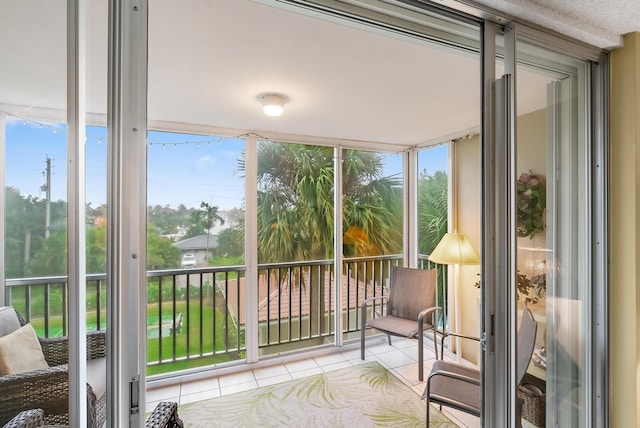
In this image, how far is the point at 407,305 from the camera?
3.26 m

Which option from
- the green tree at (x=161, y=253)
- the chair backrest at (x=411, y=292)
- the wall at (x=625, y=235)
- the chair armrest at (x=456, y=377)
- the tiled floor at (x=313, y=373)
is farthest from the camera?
the chair backrest at (x=411, y=292)

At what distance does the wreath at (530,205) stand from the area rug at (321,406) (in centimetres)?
170

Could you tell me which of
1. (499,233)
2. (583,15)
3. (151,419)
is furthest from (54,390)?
(583,15)

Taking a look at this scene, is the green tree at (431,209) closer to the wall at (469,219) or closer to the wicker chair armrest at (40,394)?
the wall at (469,219)

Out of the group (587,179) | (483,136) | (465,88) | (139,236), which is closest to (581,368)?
(587,179)

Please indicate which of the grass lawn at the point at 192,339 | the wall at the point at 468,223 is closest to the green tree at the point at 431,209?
the wall at the point at 468,223

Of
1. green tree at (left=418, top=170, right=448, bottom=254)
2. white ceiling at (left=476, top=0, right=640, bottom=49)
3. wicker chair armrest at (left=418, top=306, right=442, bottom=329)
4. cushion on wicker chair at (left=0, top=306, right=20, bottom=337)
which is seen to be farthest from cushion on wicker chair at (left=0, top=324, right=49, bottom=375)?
green tree at (left=418, top=170, right=448, bottom=254)

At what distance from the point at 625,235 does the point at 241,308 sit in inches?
119

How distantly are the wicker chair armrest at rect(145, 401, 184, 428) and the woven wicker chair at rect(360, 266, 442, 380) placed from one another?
2105 mm

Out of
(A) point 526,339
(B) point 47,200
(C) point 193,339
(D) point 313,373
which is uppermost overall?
(B) point 47,200

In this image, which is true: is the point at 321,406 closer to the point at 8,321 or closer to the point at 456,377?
the point at 456,377

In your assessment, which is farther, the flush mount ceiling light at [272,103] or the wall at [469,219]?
the wall at [469,219]

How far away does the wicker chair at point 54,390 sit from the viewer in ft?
2.51

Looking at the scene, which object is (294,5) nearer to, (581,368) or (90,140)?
(90,140)
